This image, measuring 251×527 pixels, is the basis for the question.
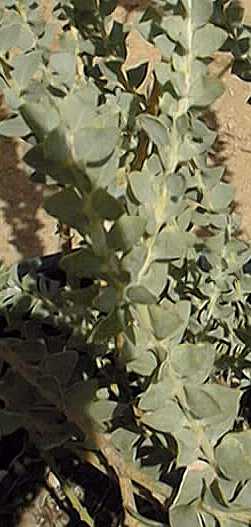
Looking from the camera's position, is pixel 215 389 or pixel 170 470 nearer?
pixel 215 389

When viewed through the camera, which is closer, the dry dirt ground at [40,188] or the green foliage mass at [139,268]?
the green foliage mass at [139,268]

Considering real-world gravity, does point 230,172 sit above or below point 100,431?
below

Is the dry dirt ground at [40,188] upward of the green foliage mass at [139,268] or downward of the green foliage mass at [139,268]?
downward

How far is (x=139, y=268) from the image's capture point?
599 mm

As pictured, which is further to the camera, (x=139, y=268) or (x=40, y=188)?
(x=40, y=188)

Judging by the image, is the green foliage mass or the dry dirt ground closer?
the green foliage mass

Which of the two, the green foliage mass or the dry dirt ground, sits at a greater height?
the green foliage mass

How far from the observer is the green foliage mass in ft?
1.78

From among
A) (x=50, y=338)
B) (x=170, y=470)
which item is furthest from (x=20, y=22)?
(x=170, y=470)

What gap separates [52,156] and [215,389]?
248 mm

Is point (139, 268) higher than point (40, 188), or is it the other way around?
point (139, 268)

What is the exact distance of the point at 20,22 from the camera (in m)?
0.92

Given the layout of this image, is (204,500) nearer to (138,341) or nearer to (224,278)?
(138,341)

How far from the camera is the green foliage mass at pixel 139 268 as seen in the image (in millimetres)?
544
